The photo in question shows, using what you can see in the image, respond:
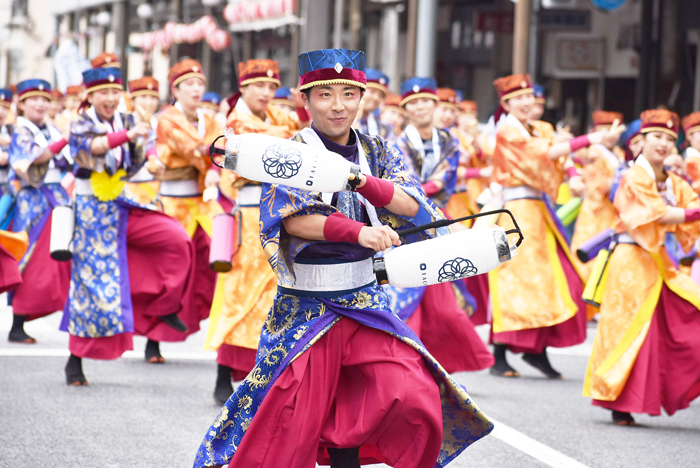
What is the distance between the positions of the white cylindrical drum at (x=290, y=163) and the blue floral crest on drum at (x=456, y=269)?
16.2 inches

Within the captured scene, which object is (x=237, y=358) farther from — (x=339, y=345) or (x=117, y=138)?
(x=339, y=345)

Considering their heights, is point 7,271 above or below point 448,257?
below

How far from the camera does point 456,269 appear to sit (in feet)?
11.5

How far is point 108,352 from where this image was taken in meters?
6.86

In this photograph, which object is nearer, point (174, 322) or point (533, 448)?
point (533, 448)

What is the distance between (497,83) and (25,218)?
4.16m

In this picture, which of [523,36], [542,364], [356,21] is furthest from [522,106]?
[356,21]

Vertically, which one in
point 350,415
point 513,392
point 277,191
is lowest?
point 513,392

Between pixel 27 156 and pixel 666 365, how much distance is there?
4.63 metres

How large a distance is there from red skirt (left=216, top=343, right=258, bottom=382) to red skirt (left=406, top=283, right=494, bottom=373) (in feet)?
Result: 3.18

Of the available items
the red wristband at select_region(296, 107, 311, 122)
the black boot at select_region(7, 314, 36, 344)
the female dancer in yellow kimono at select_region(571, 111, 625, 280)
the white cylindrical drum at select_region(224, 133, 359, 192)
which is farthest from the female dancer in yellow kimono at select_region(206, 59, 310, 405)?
the female dancer in yellow kimono at select_region(571, 111, 625, 280)

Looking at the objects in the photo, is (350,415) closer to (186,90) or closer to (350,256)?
(350,256)

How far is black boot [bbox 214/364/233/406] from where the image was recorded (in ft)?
20.8

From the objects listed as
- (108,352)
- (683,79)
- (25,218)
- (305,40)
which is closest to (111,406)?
(108,352)
